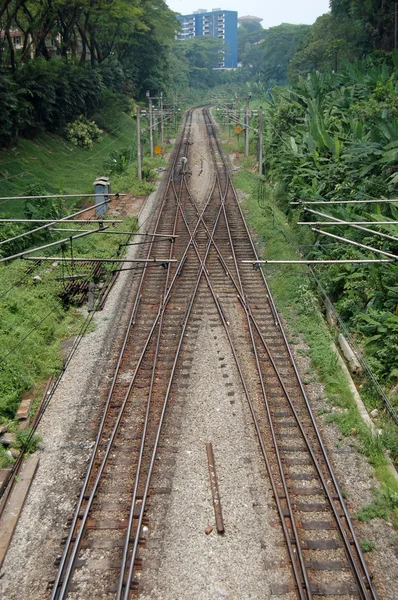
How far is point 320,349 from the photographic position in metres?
13.6

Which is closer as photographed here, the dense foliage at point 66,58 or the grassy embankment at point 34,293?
the grassy embankment at point 34,293

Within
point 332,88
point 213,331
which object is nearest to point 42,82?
point 332,88

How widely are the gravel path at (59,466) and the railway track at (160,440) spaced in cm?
28

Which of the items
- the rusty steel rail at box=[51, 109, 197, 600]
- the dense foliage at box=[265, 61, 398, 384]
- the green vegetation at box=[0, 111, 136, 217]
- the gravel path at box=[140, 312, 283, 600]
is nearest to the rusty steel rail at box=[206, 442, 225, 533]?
the gravel path at box=[140, 312, 283, 600]

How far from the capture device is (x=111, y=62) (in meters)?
49.7

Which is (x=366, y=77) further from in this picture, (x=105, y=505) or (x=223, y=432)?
(x=105, y=505)

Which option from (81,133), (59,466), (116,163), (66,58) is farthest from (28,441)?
(66,58)

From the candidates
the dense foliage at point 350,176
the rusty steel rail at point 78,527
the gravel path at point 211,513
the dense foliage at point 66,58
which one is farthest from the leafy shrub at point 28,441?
the dense foliage at point 66,58

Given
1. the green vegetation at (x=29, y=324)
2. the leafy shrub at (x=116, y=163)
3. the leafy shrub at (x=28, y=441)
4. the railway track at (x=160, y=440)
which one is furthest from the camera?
the leafy shrub at (x=116, y=163)

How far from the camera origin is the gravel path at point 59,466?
7801 mm

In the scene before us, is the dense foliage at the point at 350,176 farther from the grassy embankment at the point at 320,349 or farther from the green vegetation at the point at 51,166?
the green vegetation at the point at 51,166

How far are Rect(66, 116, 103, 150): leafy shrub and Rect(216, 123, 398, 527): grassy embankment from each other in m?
17.3

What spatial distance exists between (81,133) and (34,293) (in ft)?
82.2

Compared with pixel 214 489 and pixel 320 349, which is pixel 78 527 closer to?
pixel 214 489
